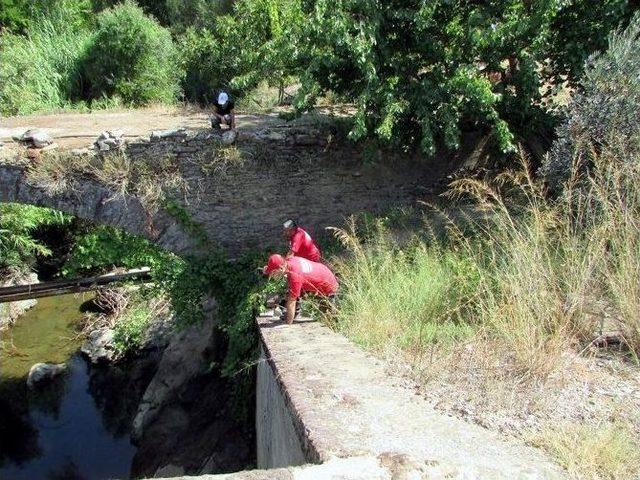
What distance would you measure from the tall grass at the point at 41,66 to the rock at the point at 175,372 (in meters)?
6.78

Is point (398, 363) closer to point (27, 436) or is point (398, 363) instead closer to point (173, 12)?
point (27, 436)

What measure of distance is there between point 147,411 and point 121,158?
13.2 ft

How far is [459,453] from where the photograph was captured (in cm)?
301

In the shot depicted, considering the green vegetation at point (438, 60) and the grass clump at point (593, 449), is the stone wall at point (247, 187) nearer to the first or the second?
the green vegetation at point (438, 60)

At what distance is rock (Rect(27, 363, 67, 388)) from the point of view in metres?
10.6

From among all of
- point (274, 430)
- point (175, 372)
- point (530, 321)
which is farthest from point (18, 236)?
point (530, 321)

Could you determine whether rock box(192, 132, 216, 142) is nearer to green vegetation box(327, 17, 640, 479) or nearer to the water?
green vegetation box(327, 17, 640, 479)

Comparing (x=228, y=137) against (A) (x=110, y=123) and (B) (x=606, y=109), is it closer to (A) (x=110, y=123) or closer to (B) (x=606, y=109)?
(A) (x=110, y=123)

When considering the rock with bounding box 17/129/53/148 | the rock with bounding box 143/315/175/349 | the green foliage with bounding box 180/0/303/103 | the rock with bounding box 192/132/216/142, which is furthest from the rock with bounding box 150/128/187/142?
the rock with bounding box 143/315/175/349

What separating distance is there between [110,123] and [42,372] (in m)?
4.62

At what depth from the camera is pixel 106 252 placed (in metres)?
12.4

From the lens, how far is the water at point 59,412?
9234 mm

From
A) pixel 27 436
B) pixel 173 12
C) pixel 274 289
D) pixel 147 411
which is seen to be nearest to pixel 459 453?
pixel 274 289

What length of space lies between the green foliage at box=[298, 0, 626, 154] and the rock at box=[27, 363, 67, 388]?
22.6ft
